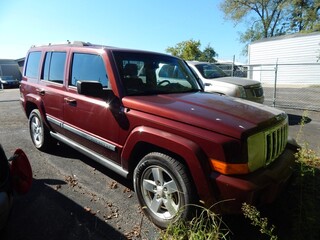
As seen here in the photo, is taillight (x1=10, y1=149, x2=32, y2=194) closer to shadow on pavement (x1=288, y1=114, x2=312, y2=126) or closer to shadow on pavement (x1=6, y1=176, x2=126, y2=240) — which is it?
shadow on pavement (x1=6, y1=176, x2=126, y2=240)

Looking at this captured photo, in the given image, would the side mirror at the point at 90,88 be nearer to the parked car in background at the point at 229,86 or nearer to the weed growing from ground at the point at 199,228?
the weed growing from ground at the point at 199,228

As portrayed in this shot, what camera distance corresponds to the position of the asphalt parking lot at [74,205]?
121 inches

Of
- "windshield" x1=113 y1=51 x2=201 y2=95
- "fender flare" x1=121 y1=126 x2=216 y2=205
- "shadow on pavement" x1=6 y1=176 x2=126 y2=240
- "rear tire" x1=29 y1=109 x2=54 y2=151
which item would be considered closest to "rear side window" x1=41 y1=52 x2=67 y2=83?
"rear tire" x1=29 y1=109 x2=54 y2=151

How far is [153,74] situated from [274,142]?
1.88 meters

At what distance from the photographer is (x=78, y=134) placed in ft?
13.9

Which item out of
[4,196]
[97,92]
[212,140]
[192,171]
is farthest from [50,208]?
[212,140]

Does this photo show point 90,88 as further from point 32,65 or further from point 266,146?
point 32,65

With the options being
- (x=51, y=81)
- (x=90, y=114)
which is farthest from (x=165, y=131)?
(x=51, y=81)

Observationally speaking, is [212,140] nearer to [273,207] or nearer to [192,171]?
[192,171]

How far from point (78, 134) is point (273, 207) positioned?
9.10 ft

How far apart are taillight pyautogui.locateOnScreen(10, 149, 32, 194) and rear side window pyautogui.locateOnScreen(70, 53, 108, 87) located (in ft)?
4.44

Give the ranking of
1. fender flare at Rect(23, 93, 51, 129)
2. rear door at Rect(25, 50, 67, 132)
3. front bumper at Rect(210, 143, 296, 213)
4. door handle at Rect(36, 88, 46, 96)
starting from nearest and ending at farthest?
front bumper at Rect(210, 143, 296, 213) < rear door at Rect(25, 50, 67, 132) < door handle at Rect(36, 88, 46, 96) < fender flare at Rect(23, 93, 51, 129)

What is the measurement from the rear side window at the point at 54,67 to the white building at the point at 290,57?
18.7 metres

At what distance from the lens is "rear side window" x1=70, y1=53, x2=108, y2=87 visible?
3832 millimetres
